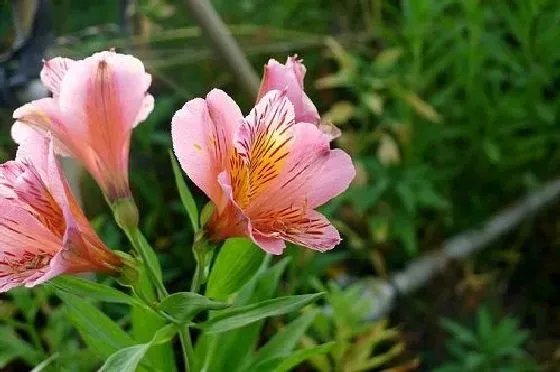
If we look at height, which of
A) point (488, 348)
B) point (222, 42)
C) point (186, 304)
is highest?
point (222, 42)

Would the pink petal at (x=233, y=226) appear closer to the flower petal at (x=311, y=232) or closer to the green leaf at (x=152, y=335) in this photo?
the flower petal at (x=311, y=232)

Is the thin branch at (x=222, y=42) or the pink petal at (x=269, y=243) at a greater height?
the thin branch at (x=222, y=42)

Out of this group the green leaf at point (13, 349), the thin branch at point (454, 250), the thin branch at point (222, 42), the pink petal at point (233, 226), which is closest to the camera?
the pink petal at point (233, 226)

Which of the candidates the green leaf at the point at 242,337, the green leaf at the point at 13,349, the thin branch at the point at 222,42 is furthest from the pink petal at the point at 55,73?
the thin branch at the point at 222,42

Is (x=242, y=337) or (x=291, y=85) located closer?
(x=291, y=85)

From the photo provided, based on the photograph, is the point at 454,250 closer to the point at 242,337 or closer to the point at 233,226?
the point at 242,337

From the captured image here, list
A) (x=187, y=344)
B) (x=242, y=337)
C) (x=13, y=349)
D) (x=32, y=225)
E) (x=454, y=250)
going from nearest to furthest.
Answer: (x=32, y=225) < (x=187, y=344) < (x=242, y=337) < (x=13, y=349) < (x=454, y=250)

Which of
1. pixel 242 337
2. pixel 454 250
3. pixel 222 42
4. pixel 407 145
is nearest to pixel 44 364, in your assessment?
pixel 242 337

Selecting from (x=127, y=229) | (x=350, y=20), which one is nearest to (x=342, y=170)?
(x=127, y=229)
